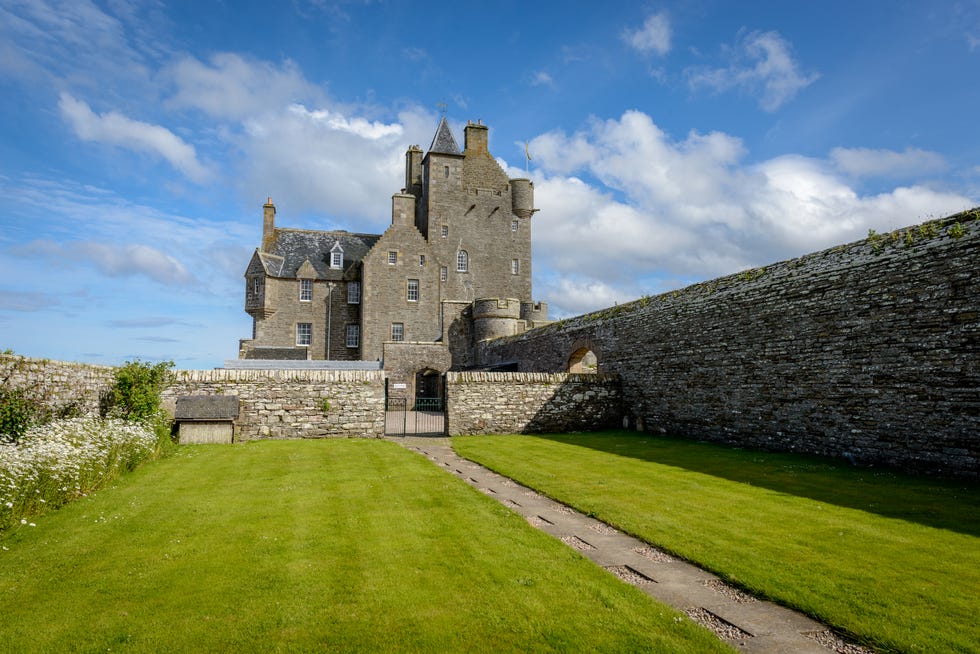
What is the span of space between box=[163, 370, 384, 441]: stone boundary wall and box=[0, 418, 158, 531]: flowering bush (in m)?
4.14

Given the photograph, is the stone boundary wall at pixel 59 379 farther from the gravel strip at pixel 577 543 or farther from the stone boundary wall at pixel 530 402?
the gravel strip at pixel 577 543

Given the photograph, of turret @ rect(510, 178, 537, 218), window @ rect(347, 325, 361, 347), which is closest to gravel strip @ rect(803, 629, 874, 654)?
window @ rect(347, 325, 361, 347)

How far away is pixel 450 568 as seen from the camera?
5633 millimetres

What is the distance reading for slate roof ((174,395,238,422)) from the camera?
50.8ft

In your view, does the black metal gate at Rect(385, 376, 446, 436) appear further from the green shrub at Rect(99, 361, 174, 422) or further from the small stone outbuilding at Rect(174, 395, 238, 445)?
the green shrub at Rect(99, 361, 174, 422)

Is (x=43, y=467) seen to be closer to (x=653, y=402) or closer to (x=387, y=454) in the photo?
(x=387, y=454)

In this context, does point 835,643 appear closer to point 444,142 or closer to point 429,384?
point 429,384

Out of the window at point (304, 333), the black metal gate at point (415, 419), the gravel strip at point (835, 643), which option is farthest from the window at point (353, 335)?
the gravel strip at point (835, 643)

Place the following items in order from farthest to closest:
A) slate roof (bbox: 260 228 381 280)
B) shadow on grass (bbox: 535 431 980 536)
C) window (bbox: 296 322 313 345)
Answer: slate roof (bbox: 260 228 381 280) → window (bbox: 296 322 313 345) → shadow on grass (bbox: 535 431 980 536)

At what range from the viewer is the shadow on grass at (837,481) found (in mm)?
7539

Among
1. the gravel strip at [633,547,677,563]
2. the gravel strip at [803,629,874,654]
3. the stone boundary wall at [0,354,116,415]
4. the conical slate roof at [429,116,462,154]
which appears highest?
the conical slate roof at [429,116,462,154]

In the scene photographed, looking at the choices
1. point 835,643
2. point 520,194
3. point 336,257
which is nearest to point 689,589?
point 835,643

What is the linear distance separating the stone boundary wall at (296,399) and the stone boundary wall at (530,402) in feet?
8.55

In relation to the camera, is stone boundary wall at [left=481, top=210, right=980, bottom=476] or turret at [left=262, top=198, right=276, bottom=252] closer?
stone boundary wall at [left=481, top=210, right=980, bottom=476]
